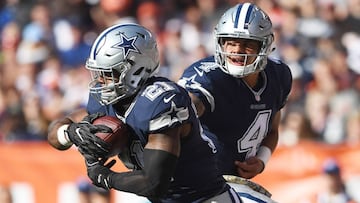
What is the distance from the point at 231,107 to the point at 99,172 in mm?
1087

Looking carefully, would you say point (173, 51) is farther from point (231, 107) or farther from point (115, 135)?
point (115, 135)

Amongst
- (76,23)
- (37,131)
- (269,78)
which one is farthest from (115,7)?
(269,78)

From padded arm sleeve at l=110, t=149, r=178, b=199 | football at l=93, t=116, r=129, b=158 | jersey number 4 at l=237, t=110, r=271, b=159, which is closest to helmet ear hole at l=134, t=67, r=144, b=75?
football at l=93, t=116, r=129, b=158

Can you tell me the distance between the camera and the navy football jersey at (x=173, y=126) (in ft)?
13.8

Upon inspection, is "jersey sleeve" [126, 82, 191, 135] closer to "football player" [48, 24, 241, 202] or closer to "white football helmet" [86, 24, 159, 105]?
"football player" [48, 24, 241, 202]

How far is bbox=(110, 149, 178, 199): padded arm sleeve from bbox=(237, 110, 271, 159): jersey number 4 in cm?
111

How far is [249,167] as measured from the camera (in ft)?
17.4

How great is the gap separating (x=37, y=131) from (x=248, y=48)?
13.4 feet

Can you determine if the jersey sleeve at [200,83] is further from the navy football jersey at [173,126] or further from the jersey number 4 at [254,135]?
the navy football jersey at [173,126]

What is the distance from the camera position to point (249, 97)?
5281 millimetres

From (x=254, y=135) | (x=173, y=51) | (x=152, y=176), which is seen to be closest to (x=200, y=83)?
(x=254, y=135)

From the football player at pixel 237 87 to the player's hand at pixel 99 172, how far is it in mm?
784

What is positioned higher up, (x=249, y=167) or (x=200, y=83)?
(x=200, y=83)

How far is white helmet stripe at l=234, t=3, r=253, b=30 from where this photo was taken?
516cm
